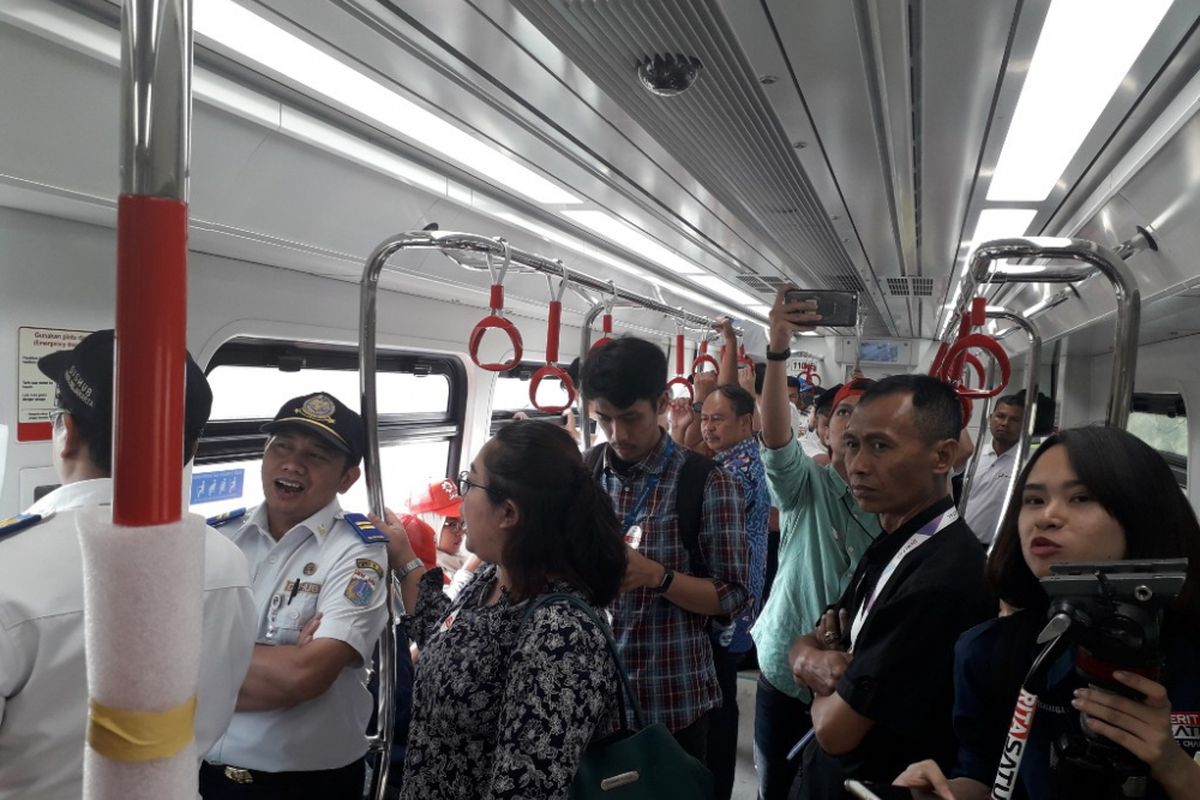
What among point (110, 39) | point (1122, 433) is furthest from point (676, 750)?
point (110, 39)

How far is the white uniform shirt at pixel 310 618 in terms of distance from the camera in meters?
2.12

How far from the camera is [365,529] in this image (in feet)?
7.73

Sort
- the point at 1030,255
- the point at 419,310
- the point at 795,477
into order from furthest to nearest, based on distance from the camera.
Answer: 1. the point at 419,310
2. the point at 795,477
3. the point at 1030,255

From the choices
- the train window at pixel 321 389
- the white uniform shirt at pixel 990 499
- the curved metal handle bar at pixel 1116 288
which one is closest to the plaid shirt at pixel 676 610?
the train window at pixel 321 389

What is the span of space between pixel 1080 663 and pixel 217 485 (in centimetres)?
385

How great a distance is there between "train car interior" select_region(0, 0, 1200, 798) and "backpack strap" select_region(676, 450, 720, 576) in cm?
54

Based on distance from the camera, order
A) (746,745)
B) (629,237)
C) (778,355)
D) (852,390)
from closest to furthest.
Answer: (778,355) < (852,390) < (629,237) < (746,745)

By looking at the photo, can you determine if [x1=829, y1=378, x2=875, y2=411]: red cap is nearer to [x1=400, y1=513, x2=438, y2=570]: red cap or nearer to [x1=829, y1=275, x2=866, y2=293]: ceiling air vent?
[x1=400, y1=513, x2=438, y2=570]: red cap

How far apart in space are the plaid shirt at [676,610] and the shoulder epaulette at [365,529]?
31.8 inches

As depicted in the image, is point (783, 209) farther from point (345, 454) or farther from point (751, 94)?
point (345, 454)

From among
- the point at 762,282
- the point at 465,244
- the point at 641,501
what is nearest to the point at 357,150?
the point at 465,244

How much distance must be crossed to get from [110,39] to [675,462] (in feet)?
6.75

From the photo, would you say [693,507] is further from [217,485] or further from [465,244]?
[217,485]

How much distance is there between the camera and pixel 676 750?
1.63 metres
